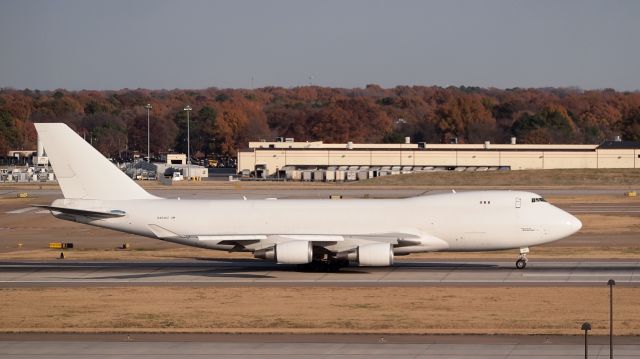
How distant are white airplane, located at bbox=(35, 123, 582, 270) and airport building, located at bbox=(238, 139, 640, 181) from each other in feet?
289

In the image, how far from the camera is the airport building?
138 meters

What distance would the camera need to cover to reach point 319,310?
121 feet

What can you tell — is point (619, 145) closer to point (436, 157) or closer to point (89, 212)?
point (436, 157)

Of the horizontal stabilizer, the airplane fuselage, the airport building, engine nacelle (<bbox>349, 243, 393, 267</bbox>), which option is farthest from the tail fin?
the airport building

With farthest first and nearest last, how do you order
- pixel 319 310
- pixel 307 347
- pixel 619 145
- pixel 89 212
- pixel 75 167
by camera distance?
pixel 619 145 < pixel 75 167 < pixel 89 212 < pixel 319 310 < pixel 307 347

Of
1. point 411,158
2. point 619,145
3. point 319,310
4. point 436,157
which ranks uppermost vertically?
point 619,145

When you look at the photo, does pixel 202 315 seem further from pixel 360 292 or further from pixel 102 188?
pixel 102 188

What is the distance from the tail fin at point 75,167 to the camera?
48.7 meters

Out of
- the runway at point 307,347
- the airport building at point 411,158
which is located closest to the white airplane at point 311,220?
the runway at point 307,347

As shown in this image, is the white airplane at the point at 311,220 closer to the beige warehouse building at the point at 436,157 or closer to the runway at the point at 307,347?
the runway at the point at 307,347

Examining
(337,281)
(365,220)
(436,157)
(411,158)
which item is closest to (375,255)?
(337,281)

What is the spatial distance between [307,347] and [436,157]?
114 metres

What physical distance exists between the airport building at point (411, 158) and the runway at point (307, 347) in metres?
104

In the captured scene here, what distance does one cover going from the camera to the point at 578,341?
31.2 m
